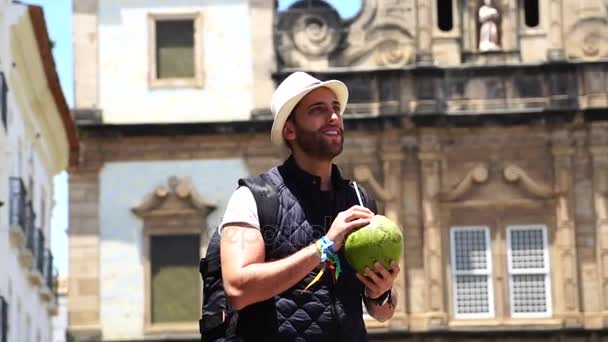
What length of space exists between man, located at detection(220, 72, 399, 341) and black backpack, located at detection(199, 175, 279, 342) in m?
0.03

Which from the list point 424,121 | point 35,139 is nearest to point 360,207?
point 35,139

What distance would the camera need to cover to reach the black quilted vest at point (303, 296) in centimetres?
632

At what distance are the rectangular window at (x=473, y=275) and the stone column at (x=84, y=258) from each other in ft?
20.8

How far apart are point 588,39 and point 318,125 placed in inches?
1066

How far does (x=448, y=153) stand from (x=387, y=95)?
4.91 ft

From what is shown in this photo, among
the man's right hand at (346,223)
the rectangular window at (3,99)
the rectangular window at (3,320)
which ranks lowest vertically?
the rectangular window at (3,320)

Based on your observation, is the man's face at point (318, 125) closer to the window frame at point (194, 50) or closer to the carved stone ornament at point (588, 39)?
the window frame at point (194, 50)

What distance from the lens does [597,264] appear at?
32.3m

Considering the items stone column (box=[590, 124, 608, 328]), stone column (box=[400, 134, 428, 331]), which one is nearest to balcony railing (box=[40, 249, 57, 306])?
stone column (box=[400, 134, 428, 331])

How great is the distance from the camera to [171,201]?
32.9 m

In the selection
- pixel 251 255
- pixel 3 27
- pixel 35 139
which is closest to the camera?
pixel 251 255

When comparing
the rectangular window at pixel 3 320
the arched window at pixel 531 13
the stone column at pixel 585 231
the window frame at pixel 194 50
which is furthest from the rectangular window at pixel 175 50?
the rectangular window at pixel 3 320

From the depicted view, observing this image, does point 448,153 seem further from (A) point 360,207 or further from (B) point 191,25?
(A) point 360,207

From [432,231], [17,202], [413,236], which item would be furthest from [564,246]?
[17,202]
